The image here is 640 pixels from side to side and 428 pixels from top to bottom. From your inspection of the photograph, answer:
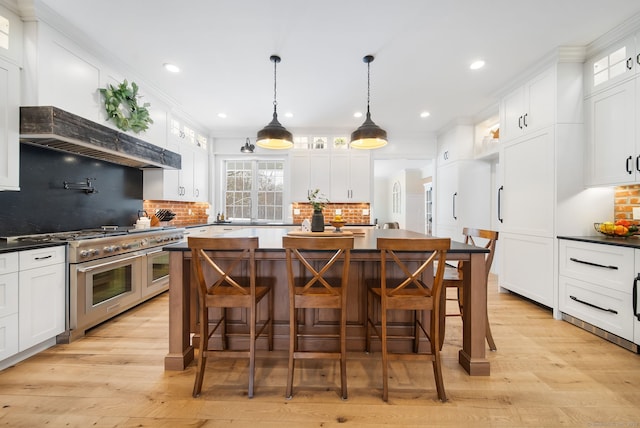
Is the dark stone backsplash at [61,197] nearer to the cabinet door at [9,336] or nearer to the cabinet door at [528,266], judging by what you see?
the cabinet door at [9,336]

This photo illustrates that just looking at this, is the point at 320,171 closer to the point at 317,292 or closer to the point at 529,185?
the point at 529,185

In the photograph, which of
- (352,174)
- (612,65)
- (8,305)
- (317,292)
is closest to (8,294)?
(8,305)

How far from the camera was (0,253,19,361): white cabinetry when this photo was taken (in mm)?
1911

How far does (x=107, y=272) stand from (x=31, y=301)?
65cm

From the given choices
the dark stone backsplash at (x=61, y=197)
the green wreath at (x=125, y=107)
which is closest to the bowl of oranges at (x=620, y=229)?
the green wreath at (x=125, y=107)

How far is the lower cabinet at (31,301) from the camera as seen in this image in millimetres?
1940

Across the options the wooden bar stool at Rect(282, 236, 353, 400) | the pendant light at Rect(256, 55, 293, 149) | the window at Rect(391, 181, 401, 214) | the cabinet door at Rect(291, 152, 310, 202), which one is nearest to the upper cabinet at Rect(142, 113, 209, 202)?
the cabinet door at Rect(291, 152, 310, 202)

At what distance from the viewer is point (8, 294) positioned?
6.36ft

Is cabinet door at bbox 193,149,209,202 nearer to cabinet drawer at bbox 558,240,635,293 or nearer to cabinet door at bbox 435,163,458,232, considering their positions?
cabinet door at bbox 435,163,458,232

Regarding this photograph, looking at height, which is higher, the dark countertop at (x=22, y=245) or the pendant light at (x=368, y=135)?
the pendant light at (x=368, y=135)

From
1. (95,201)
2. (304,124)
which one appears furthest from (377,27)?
(95,201)

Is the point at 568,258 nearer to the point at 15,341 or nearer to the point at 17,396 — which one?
the point at 17,396

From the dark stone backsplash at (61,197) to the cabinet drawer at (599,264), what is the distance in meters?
5.29

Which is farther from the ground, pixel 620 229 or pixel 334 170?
pixel 334 170
